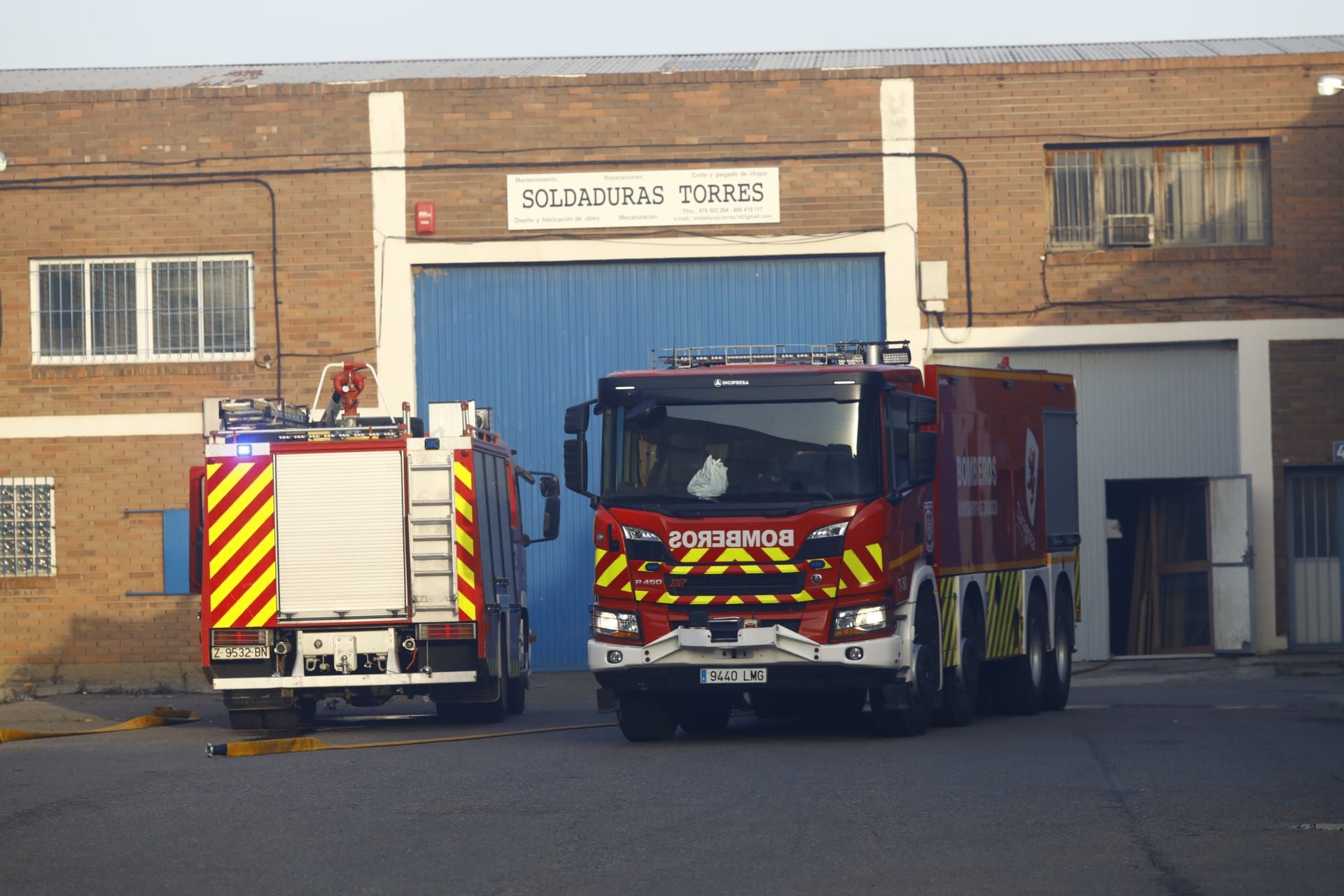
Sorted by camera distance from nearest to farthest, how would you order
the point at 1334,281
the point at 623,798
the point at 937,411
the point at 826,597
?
the point at 623,798 < the point at 826,597 < the point at 937,411 < the point at 1334,281

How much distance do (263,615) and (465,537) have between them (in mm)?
1849

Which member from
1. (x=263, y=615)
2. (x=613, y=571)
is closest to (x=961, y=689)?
(x=613, y=571)

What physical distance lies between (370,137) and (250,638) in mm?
10167

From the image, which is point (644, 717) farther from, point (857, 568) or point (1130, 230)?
point (1130, 230)

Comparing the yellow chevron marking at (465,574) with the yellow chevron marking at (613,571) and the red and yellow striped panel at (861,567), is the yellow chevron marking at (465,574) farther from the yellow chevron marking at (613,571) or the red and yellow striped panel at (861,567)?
the red and yellow striped panel at (861,567)

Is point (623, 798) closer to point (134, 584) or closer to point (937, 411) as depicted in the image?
point (937, 411)

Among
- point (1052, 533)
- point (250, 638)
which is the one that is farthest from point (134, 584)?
point (1052, 533)

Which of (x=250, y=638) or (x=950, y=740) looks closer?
(x=950, y=740)

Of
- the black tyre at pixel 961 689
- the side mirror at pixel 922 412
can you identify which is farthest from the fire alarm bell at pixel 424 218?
the side mirror at pixel 922 412

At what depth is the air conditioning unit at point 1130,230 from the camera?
969 inches

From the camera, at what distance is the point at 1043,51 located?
87.5ft

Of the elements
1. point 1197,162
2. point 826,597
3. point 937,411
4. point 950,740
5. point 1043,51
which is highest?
point 1043,51

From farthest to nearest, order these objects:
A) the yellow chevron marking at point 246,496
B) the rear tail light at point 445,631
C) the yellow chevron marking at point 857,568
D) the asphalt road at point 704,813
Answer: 1. the yellow chevron marking at point 246,496
2. the rear tail light at point 445,631
3. the yellow chevron marking at point 857,568
4. the asphalt road at point 704,813

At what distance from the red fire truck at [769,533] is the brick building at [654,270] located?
31.6 feet
